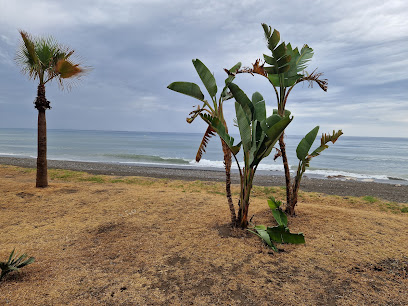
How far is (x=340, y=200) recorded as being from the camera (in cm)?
1023

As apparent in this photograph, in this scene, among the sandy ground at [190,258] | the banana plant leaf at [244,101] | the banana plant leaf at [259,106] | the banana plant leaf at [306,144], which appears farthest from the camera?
the banana plant leaf at [306,144]

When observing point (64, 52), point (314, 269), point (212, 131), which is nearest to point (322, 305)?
point (314, 269)

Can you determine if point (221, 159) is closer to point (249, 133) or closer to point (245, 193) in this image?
point (245, 193)

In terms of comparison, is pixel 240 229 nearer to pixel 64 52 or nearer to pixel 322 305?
pixel 322 305

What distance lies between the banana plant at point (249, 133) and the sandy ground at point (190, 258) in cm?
113

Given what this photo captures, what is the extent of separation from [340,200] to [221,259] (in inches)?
310

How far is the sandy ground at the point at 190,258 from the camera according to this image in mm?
3373

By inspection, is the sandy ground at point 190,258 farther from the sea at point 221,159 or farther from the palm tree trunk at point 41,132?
the sea at point 221,159

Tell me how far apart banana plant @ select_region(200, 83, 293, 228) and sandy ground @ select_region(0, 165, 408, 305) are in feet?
3.72

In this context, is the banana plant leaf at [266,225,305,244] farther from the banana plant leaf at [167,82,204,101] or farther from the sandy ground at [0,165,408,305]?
the banana plant leaf at [167,82,204,101]

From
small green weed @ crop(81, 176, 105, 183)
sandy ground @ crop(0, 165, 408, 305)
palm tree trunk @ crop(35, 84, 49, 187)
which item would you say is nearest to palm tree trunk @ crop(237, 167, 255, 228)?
sandy ground @ crop(0, 165, 408, 305)

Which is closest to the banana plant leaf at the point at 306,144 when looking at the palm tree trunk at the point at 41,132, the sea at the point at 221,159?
the palm tree trunk at the point at 41,132

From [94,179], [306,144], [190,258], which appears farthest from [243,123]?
[94,179]

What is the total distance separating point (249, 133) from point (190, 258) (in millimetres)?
2527
